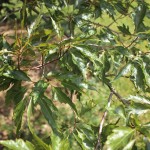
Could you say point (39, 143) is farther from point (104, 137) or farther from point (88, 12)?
point (88, 12)

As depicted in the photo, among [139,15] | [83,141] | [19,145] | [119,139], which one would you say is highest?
[139,15]

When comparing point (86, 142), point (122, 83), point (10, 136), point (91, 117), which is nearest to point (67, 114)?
point (91, 117)

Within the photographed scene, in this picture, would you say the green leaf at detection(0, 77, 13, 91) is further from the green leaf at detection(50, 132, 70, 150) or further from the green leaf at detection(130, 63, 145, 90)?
the green leaf at detection(130, 63, 145, 90)

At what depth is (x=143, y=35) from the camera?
Answer: 5.26 ft

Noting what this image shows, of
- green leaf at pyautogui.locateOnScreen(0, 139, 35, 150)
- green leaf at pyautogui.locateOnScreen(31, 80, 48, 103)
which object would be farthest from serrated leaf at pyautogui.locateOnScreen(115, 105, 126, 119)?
green leaf at pyautogui.locateOnScreen(0, 139, 35, 150)

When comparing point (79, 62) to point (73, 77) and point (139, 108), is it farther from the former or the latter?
point (139, 108)

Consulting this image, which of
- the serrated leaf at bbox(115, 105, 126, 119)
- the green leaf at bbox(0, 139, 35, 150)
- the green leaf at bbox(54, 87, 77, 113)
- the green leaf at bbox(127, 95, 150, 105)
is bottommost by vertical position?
the serrated leaf at bbox(115, 105, 126, 119)

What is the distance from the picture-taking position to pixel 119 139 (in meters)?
1.19

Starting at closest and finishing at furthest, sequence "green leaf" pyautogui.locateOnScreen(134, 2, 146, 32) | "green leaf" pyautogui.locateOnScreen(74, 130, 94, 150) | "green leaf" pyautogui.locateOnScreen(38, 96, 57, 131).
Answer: "green leaf" pyautogui.locateOnScreen(38, 96, 57, 131) < "green leaf" pyautogui.locateOnScreen(74, 130, 94, 150) < "green leaf" pyautogui.locateOnScreen(134, 2, 146, 32)

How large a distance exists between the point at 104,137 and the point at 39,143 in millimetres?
567

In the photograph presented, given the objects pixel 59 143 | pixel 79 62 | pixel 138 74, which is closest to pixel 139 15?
pixel 138 74

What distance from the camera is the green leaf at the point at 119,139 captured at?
1169 mm

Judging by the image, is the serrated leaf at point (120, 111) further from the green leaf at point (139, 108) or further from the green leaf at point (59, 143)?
the green leaf at point (59, 143)

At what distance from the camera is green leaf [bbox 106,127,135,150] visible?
3.84ft
